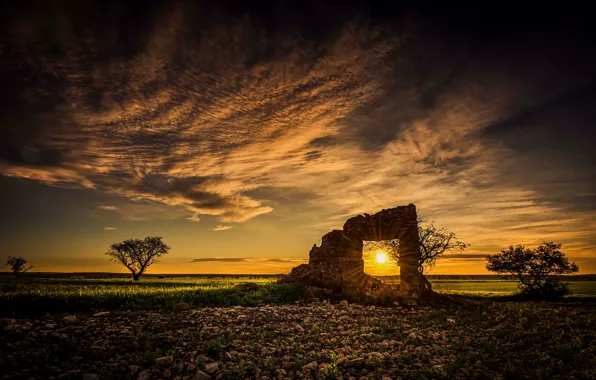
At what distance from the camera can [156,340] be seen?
8.85 m

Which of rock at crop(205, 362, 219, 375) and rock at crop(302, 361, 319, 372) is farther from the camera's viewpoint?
rock at crop(302, 361, 319, 372)

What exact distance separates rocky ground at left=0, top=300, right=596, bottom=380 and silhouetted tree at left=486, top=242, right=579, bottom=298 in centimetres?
1580

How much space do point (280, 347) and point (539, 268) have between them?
2942 cm

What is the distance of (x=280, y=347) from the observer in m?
9.06

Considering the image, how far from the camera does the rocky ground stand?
7.08 m

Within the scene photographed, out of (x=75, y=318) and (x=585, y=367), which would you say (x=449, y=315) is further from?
(x=75, y=318)

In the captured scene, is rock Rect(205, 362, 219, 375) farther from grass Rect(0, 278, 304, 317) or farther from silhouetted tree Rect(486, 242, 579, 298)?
silhouetted tree Rect(486, 242, 579, 298)

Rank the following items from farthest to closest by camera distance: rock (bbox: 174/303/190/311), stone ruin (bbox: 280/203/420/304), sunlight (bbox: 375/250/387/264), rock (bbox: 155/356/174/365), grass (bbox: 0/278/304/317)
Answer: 1. sunlight (bbox: 375/250/387/264)
2. stone ruin (bbox: 280/203/420/304)
3. rock (bbox: 174/303/190/311)
4. grass (bbox: 0/278/304/317)
5. rock (bbox: 155/356/174/365)

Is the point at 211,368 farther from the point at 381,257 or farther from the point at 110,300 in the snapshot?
the point at 381,257

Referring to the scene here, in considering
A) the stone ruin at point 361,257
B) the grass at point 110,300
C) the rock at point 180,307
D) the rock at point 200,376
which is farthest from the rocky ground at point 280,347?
the stone ruin at point 361,257

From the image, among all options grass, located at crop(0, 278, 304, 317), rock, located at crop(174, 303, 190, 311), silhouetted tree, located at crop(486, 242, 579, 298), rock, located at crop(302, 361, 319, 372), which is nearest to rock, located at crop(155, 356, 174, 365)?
rock, located at crop(302, 361, 319, 372)

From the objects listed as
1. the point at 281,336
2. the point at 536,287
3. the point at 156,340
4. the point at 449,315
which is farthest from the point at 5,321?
the point at 536,287

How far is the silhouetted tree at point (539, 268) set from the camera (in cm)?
2567

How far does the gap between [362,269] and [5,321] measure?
61.1ft
